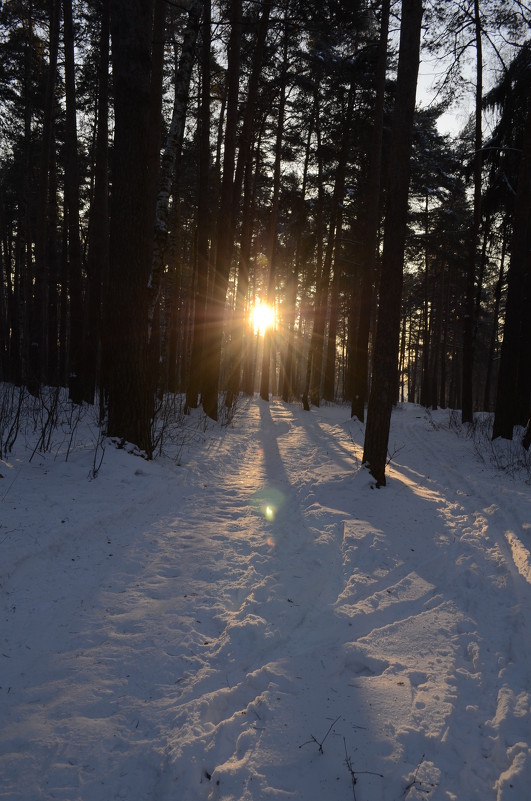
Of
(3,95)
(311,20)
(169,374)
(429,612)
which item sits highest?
(311,20)

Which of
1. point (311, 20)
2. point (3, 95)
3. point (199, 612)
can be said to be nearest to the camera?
point (199, 612)

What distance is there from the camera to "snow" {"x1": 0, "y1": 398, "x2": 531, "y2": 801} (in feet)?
6.22

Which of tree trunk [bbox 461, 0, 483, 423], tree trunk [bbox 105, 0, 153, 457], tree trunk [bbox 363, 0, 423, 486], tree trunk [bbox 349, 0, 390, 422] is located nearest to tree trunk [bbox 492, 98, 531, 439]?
tree trunk [bbox 461, 0, 483, 423]

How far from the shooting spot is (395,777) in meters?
1.90

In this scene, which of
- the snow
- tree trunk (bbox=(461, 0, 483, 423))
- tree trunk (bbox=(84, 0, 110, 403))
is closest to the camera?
the snow

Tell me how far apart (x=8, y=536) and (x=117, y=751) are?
2080 millimetres

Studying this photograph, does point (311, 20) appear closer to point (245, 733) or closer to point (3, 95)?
point (3, 95)

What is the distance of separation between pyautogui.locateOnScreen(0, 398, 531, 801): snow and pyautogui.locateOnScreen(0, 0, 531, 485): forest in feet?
6.31

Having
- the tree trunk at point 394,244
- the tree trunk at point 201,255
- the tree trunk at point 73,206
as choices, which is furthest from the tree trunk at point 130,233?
the tree trunk at point 201,255

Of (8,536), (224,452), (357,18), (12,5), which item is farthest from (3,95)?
(8,536)

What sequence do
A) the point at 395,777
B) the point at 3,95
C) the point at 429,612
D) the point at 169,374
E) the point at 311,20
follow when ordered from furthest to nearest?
the point at 169,374 → the point at 3,95 → the point at 311,20 → the point at 429,612 → the point at 395,777

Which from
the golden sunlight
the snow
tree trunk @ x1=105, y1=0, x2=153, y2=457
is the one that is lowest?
the snow

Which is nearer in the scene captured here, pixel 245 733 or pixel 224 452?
pixel 245 733

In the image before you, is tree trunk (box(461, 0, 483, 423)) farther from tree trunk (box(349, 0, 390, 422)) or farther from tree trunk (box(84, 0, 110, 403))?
tree trunk (box(84, 0, 110, 403))
